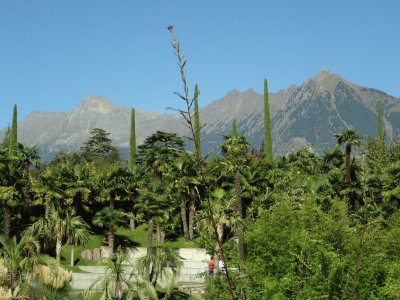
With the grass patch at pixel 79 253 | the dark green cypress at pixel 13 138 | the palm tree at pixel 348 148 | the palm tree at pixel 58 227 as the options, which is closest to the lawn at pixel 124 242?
the grass patch at pixel 79 253

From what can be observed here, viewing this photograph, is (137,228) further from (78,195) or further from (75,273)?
(75,273)

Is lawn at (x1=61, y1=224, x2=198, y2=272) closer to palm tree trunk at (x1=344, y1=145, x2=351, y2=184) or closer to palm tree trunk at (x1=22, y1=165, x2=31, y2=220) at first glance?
palm tree trunk at (x1=22, y1=165, x2=31, y2=220)

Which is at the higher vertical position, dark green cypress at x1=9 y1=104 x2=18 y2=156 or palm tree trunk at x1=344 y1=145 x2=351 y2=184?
dark green cypress at x1=9 y1=104 x2=18 y2=156

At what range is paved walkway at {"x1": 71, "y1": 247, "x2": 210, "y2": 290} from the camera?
44.9 m

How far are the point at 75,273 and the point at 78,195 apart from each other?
12.9 metres

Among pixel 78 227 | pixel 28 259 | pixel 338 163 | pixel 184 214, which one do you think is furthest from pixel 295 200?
pixel 28 259

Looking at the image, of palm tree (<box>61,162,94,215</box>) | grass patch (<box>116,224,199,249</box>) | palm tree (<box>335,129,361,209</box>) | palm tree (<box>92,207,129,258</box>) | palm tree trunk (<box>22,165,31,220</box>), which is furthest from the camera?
grass patch (<box>116,224,199,249</box>)

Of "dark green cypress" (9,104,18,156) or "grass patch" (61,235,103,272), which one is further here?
"dark green cypress" (9,104,18,156)

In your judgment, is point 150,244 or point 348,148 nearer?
point 150,244

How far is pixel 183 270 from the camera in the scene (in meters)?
49.4

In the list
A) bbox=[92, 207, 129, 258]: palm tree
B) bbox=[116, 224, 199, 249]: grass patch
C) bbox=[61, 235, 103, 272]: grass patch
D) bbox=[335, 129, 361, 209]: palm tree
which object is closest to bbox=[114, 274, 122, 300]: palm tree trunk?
bbox=[61, 235, 103, 272]: grass patch

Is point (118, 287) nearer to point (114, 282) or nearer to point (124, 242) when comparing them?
point (114, 282)

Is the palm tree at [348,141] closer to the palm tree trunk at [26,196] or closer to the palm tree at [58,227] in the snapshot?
the palm tree at [58,227]

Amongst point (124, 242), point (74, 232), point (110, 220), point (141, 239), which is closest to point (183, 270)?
point (110, 220)
